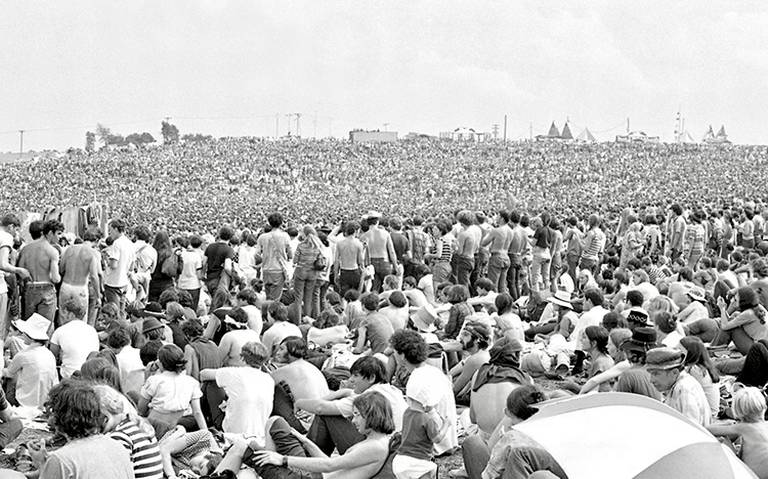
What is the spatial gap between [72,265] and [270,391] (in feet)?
14.1

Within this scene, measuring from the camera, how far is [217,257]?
12.2m

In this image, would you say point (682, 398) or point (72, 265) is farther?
point (72, 265)

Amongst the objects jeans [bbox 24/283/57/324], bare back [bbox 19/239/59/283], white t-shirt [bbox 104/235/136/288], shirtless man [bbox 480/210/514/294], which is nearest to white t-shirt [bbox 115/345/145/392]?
bare back [bbox 19/239/59/283]

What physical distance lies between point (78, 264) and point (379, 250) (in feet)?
14.0

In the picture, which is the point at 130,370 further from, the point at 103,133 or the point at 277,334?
the point at 103,133

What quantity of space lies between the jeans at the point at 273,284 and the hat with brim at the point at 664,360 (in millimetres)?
6704

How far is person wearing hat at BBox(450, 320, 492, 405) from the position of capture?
25.8 ft

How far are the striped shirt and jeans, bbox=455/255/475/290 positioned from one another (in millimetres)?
9058

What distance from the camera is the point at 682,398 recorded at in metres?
6.61

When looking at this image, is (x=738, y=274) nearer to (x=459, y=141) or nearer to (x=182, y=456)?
(x=182, y=456)

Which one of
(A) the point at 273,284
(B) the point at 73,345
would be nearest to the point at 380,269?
(A) the point at 273,284

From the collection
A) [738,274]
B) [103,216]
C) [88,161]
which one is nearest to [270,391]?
[738,274]

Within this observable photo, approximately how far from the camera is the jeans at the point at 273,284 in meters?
12.6

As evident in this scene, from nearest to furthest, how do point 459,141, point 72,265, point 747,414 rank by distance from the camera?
point 747,414 < point 72,265 < point 459,141
